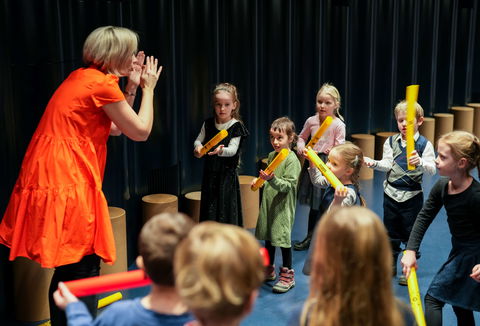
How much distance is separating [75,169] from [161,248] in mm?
1148

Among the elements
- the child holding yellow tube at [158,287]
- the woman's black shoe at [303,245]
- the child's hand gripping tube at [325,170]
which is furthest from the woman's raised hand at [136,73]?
the woman's black shoe at [303,245]

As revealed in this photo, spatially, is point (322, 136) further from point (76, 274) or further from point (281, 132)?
point (76, 274)

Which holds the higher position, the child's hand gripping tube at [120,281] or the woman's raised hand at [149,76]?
the woman's raised hand at [149,76]

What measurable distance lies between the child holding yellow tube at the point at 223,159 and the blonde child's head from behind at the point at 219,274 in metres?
2.72

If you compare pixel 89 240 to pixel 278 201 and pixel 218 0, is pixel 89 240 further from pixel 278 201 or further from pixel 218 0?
pixel 218 0

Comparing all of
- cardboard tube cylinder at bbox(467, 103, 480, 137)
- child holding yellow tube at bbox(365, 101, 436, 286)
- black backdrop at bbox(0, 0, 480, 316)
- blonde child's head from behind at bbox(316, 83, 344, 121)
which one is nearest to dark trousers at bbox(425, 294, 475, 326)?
child holding yellow tube at bbox(365, 101, 436, 286)

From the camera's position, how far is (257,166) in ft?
20.0

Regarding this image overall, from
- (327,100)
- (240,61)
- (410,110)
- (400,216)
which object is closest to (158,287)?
(410,110)

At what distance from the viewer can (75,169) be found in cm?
273

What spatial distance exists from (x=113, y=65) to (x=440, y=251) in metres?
2.97

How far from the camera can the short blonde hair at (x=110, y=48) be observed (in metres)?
2.78

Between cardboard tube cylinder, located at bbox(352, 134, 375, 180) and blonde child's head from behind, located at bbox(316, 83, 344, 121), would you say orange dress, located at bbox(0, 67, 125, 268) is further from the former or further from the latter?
cardboard tube cylinder, located at bbox(352, 134, 375, 180)

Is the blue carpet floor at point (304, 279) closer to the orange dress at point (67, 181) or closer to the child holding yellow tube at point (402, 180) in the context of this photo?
the child holding yellow tube at point (402, 180)

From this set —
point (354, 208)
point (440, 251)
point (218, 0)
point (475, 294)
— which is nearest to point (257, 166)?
point (218, 0)
